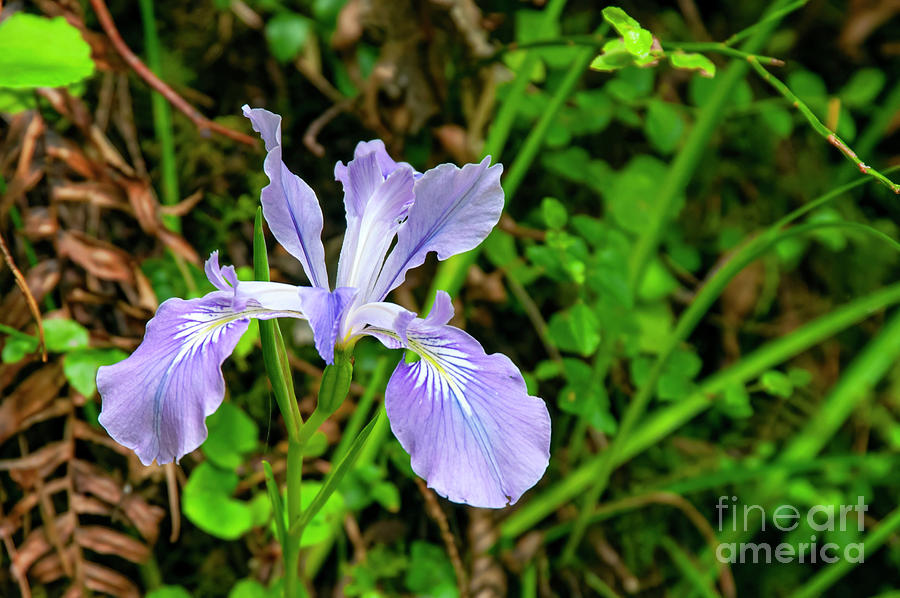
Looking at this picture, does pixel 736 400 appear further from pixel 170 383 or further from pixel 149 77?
pixel 149 77

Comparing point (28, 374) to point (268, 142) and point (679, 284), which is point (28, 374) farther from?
point (679, 284)

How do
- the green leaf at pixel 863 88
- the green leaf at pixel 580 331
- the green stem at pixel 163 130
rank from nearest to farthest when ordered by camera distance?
the green leaf at pixel 580 331 → the green stem at pixel 163 130 → the green leaf at pixel 863 88

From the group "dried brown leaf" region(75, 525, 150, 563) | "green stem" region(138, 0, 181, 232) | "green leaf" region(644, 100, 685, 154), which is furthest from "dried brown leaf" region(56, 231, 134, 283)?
"green leaf" region(644, 100, 685, 154)

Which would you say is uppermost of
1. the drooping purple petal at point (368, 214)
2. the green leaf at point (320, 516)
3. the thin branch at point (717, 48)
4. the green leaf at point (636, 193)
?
the thin branch at point (717, 48)

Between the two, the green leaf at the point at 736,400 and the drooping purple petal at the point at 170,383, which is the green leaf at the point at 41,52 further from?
the green leaf at the point at 736,400

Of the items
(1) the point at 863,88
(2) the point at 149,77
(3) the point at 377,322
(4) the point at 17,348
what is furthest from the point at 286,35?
(1) the point at 863,88

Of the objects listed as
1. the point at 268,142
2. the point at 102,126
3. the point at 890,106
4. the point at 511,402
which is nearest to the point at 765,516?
the point at 890,106

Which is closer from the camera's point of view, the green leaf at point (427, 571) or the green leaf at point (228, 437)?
the green leaf at point (228, 437)

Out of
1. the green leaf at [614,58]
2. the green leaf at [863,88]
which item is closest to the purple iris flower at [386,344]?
the green leaf at [614,58]
